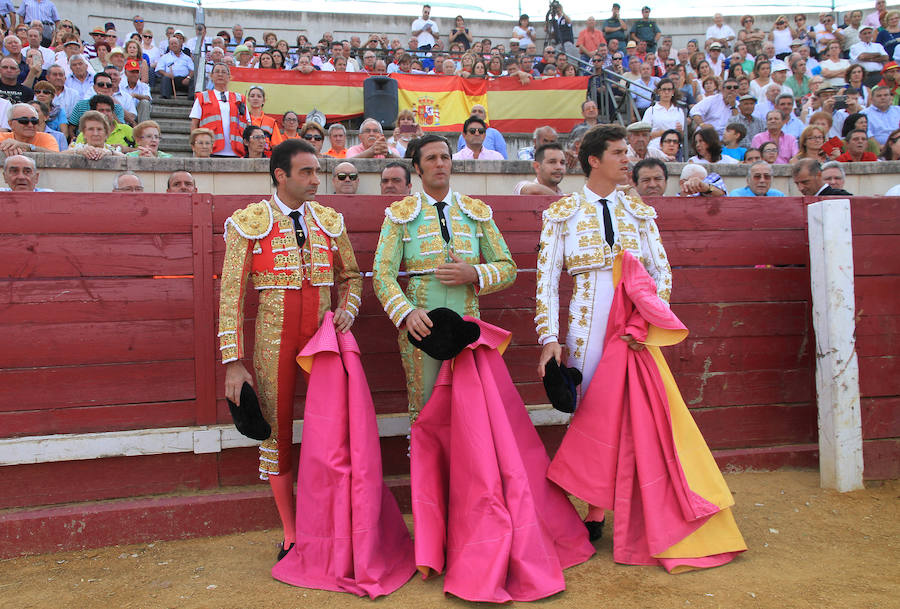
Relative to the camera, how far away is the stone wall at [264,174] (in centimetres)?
584

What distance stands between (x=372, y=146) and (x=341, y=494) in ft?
13.9

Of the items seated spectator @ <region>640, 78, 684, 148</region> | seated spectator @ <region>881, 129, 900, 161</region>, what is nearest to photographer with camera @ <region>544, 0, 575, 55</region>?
seated spectator @ <region>640, 78, 684, 148</region>

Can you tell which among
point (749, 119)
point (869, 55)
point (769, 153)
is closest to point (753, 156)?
point (769, 153)

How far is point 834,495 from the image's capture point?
3.91 meters

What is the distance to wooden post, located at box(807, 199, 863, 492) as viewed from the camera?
4012 mm

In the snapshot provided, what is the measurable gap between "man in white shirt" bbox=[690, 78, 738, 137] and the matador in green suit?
6673mm

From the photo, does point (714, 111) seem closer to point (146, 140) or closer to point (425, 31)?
point (146, 140)

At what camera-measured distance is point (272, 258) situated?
10.4 ft

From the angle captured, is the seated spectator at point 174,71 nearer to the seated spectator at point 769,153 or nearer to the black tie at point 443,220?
the seated spectator at point 769,153

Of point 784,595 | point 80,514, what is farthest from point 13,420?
point 784,595

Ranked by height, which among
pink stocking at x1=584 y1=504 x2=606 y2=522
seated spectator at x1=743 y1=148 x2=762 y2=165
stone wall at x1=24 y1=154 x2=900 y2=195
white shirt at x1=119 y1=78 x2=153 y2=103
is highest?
white shirt at x1=119 y1=78 x2=153 y2=103

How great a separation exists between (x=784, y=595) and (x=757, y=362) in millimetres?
1865

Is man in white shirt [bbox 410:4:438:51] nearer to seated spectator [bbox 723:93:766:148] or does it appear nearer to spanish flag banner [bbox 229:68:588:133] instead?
spanish flag banner [bbox 229:68:588:133]

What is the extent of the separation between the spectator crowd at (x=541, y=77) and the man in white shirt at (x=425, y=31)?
4 cm
